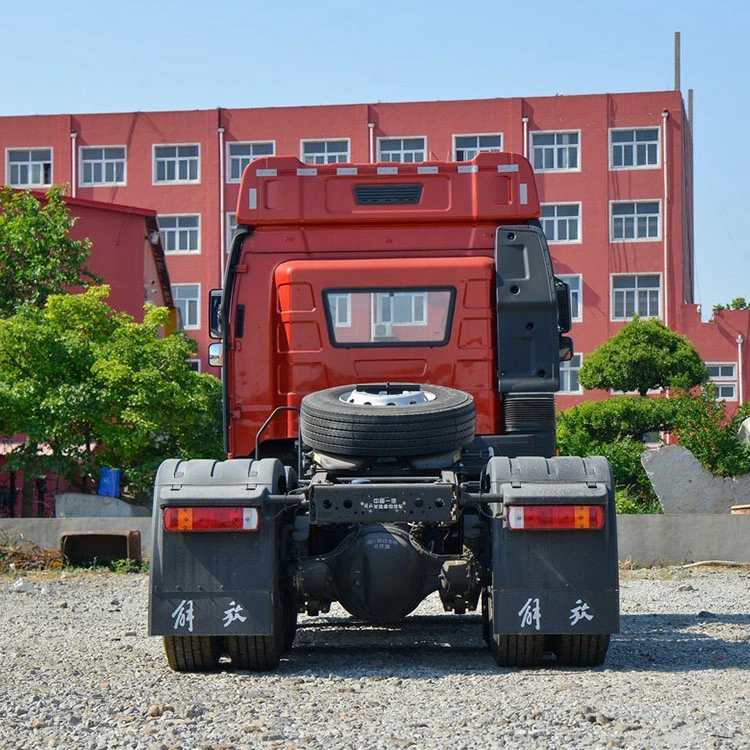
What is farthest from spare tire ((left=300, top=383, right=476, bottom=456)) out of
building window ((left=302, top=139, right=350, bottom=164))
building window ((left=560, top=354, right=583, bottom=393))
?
building window ((left=302, top=139, right=350, bottom=164))

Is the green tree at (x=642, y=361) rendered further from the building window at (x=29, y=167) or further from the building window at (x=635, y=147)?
A: the building window at (x=29, y=167)

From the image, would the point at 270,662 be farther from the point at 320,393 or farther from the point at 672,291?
the point at 672,291

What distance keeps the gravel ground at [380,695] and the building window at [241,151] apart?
4664 centimetres

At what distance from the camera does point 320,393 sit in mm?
8977

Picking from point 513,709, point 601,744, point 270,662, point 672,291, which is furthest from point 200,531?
point 672,291

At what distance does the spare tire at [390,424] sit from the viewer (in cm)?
820

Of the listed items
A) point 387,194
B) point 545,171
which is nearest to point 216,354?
point 387,194

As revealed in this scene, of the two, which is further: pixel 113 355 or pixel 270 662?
pixel 113 355

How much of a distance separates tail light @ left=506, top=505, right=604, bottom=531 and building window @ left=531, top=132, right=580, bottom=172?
48.9 m

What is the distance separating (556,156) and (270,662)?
49.5m

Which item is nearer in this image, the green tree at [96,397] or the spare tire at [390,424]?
the spare tire at [390,424]

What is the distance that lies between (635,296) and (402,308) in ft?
153

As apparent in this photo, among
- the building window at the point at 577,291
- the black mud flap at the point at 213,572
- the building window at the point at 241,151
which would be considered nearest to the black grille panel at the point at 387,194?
the black mud flap at the point at 213,572

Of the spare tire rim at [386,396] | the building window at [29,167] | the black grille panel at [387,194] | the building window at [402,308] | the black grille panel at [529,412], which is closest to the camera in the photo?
the spare tire rim at [386,396]
